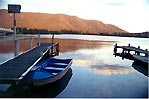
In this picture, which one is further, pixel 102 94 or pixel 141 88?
pixel 141 88

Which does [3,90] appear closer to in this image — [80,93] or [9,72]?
[9,72]

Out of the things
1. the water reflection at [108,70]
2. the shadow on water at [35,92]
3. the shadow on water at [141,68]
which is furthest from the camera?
the shadow on water at [141,68]

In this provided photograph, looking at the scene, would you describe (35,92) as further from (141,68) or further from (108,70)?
(141,68)

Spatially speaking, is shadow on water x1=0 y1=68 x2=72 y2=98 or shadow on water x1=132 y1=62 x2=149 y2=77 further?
shadow on water x1=132 y1=62 x2=149 y2=77

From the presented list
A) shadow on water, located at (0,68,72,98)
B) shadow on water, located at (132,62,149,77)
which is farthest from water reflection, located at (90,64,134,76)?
shadow on water, located at (0,68,72,98)

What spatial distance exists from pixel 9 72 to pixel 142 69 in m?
8.69

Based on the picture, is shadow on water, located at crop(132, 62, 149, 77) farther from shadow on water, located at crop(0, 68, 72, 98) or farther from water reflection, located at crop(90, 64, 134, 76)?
shadow on water, located at crop(0, 68, 72, 98)

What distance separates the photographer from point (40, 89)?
8.29 metres

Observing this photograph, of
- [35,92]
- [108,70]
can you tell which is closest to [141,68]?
[108,70]

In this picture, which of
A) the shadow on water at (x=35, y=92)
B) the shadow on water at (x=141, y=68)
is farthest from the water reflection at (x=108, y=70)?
the shadow on water at (x=35, y=92)

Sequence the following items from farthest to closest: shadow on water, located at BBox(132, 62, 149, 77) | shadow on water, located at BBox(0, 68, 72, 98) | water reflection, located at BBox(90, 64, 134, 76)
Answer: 1. shadow on water, located at BBox(132, 62, 149, 77)
2. water reflection, located at BBox(90, 64, 134, 76)
3. shadow on water, located at BBox(0, 68, 72, 98)

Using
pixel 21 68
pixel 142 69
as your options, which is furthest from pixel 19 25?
pixel 21 68

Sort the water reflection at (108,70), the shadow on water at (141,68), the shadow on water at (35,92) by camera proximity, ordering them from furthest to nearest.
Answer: the shadow on water at (141,68) → the water reflection at (108,70) → the shadow on water at (35,92)

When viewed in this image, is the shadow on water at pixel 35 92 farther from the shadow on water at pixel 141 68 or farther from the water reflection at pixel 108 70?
the shadow on water at pixel 141 68
